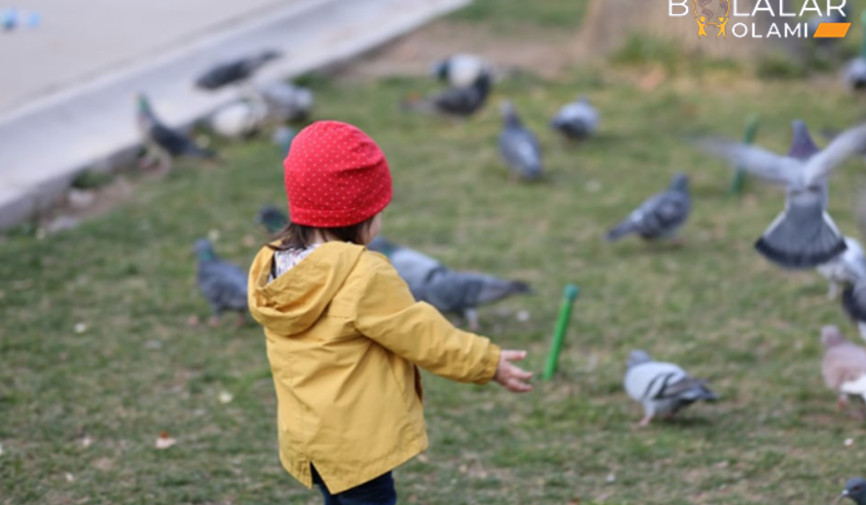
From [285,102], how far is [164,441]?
5.02 m

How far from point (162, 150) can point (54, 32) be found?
9.27 ft

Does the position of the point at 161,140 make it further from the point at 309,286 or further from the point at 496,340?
the point at 309,286

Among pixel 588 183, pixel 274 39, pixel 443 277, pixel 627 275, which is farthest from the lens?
pixel 274 39

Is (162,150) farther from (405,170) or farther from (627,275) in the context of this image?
(627,275)

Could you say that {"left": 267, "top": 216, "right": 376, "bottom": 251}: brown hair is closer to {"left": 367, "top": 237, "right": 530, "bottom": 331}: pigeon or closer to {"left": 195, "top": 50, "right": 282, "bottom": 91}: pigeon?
{"left": 367, "top": 237, "right": 530, "bottom": 331}: pigeon

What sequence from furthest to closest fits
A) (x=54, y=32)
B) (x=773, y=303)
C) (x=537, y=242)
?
(x=54, y=32) → (x=537, y=242) → (x=773, y=303)

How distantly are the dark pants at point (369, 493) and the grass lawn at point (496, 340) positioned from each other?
87cm

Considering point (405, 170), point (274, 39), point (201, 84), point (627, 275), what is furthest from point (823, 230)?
point (274, 39)

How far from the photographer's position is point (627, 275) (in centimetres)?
594

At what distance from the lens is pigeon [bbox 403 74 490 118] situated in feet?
28.5

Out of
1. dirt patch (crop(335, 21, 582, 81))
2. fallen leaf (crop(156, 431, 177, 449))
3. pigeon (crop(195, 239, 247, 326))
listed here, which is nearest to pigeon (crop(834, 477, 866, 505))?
fallen leaf (crop(156, 431, 177, 449))

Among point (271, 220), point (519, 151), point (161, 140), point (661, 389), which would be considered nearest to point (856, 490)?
point (661, 389)

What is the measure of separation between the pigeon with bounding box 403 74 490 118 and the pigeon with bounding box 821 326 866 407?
4.75 m

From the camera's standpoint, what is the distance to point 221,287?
512cm
